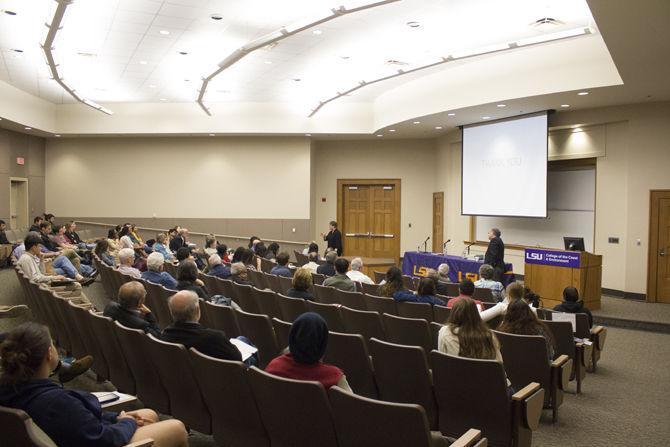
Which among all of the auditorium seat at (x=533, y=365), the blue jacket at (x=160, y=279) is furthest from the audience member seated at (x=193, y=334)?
the blue jacket at (x=160, y=279)

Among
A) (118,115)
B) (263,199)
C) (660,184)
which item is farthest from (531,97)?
(118,115)

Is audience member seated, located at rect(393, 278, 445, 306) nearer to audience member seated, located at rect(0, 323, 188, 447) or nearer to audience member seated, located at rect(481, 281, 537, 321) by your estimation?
audience member seated, located at rect(481, 281, 537, 321)

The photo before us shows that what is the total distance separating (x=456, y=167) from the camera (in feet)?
50.9

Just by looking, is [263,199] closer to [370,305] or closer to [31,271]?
[31,271]

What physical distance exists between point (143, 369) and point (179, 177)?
46.5 feet

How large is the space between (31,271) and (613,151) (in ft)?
34.0

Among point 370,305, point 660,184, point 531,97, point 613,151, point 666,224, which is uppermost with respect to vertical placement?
point 531,97

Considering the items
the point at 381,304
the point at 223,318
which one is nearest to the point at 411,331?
the point at 381,304

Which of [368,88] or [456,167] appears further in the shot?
[456,167]

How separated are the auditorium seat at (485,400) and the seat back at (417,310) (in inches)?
81.5

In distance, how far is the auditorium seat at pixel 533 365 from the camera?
165 inches

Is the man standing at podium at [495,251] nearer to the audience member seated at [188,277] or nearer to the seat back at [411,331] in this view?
the seat back at [411,331]

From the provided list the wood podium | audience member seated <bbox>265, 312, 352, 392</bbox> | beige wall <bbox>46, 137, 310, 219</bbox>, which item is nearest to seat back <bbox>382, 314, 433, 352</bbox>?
audience member seated <bbox>265, 312, 352, 392</bbox>

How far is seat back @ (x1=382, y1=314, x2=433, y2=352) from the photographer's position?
15.1 ft
